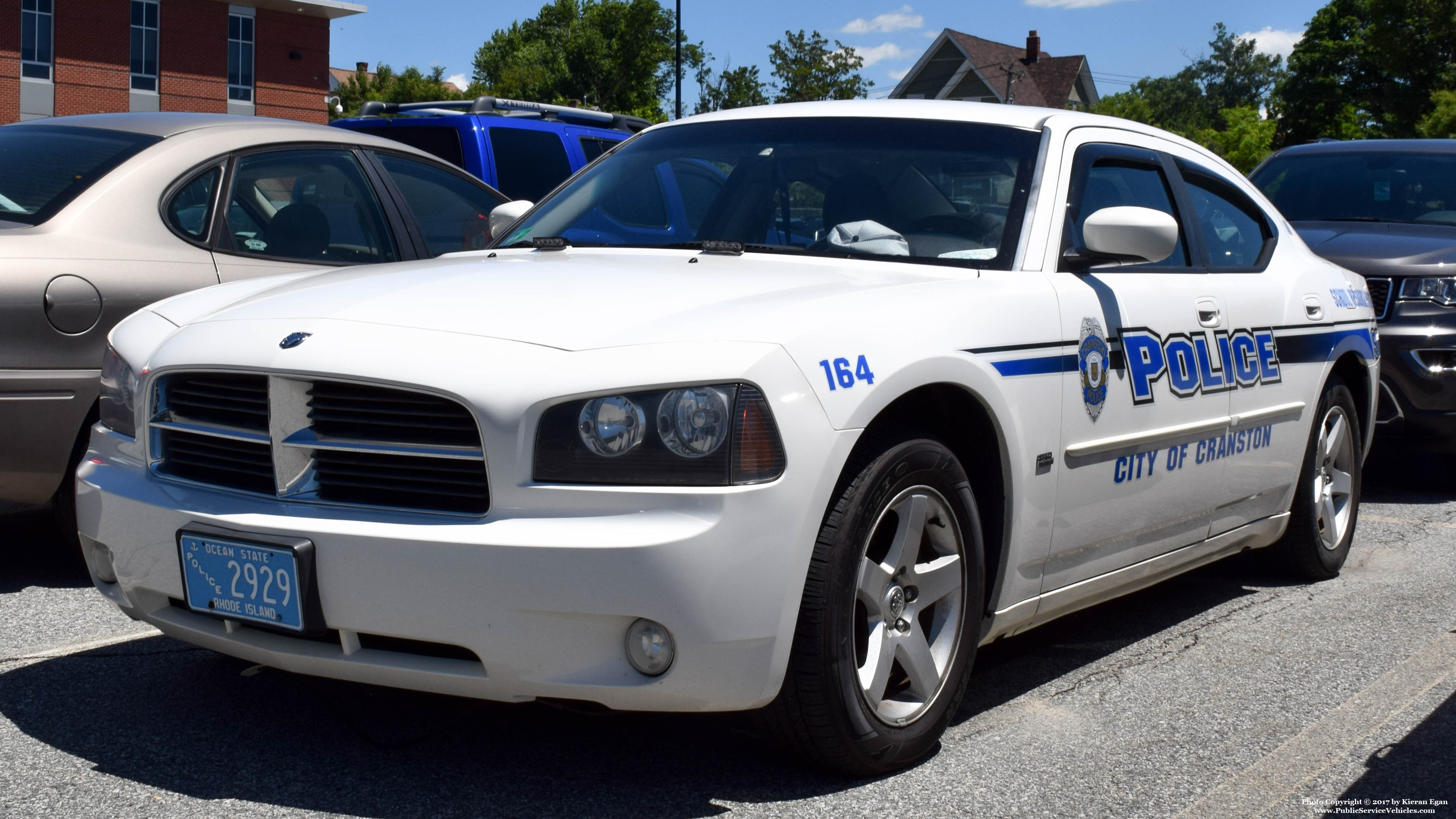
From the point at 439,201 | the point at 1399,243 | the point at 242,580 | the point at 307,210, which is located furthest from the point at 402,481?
the point at 1399,243

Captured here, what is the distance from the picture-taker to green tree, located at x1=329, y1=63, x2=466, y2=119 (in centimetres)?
5369

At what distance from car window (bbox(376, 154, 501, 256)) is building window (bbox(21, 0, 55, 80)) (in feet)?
126

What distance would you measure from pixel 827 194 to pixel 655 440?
5.11 feet

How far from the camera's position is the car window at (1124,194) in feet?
13.2

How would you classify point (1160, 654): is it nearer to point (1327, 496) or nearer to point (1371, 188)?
point (1327, 496)

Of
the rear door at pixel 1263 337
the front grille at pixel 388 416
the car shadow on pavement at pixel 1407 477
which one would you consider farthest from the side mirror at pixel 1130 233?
the car shadow on pavement at pixel 1407 477

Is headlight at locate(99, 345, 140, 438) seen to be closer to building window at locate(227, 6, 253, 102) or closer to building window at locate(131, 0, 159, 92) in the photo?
building window at locate(131, 0, 159, 92)

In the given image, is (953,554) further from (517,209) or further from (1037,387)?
(517,209)

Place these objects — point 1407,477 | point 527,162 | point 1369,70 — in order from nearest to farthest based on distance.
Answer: point 1407,477, point 527,162, point 1369,70

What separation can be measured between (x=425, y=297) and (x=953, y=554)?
135cm

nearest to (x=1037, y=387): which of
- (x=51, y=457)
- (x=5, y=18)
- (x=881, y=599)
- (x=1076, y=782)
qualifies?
(x=881, y=599)

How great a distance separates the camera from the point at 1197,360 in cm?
418

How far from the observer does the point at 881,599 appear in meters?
3.11

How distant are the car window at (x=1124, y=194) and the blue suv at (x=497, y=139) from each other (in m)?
5.88
